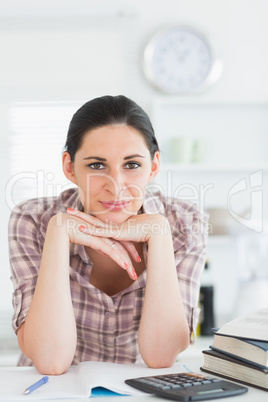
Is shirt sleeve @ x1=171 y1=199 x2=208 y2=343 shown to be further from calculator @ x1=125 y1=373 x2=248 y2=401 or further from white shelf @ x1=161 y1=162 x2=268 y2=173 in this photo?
white shelf @ x1=161 y1=162 x2=268 y2=173

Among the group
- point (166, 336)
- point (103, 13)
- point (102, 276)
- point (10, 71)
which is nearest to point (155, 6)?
point (103, 13)

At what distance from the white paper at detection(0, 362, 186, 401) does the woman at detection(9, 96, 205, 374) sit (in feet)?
0.23

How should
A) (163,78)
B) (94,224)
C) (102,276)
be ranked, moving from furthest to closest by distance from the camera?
1. (163,78)
2. (102,276)
3. (94,224)

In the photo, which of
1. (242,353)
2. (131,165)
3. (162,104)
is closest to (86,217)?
(131,165)

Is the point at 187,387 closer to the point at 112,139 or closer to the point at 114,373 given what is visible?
the point at 114,373

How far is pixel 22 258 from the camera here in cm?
152

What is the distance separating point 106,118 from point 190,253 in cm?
46

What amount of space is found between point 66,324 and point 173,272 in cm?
31

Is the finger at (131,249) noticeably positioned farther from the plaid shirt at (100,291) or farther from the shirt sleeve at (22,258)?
the shirt sleeve at (22,258)

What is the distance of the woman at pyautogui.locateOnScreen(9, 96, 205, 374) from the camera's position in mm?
1382

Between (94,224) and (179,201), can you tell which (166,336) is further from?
(179,201)

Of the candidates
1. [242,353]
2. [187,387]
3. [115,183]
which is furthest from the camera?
[115,183]

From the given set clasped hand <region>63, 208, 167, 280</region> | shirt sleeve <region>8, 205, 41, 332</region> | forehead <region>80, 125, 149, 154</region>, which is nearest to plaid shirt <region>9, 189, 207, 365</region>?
shirt sleeve <region>8, 205, 41, 332</region>

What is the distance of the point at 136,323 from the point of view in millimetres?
1566
